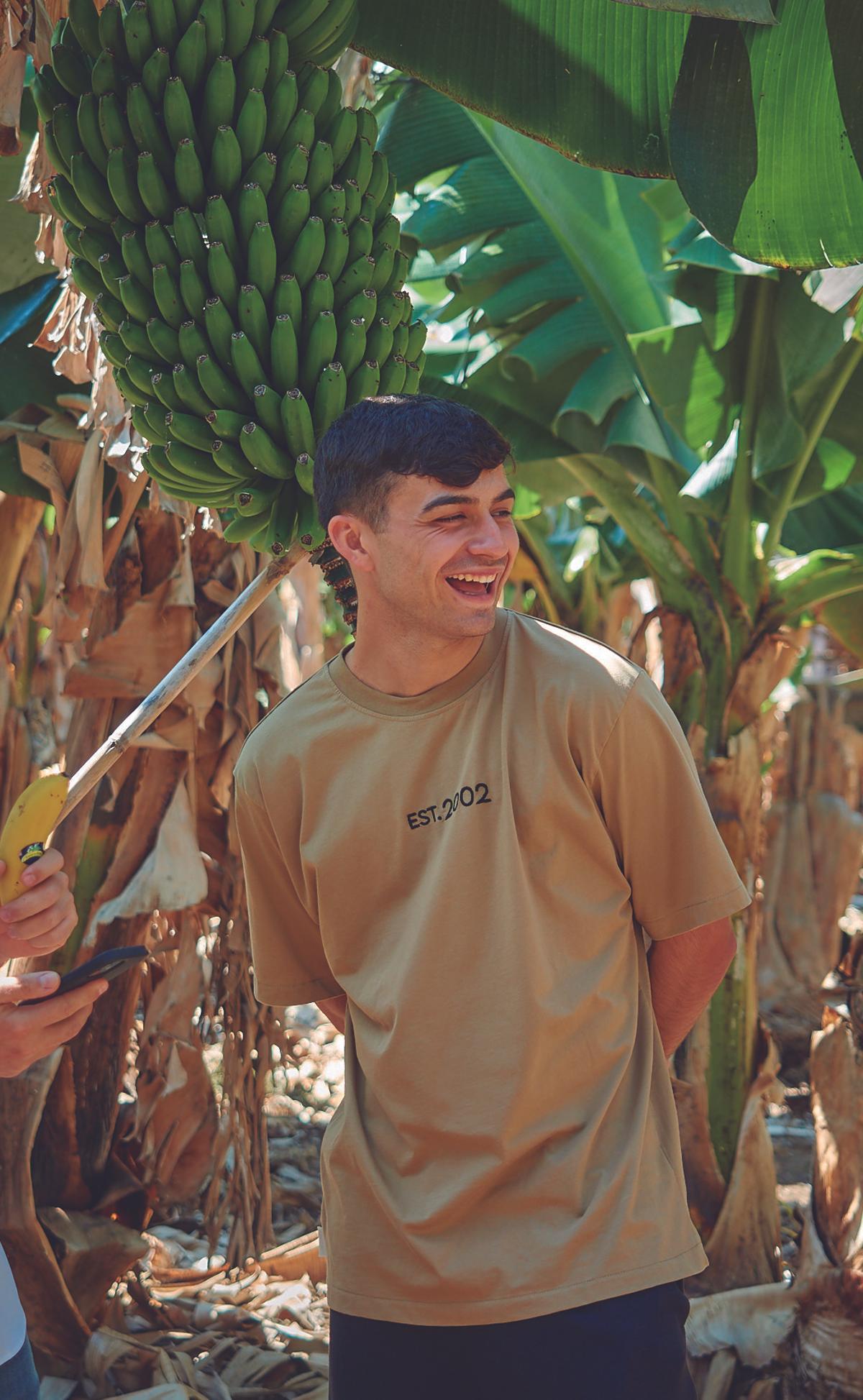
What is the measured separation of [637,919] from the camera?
1.77m

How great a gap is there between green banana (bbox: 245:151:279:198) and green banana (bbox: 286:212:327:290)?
10 centimetres

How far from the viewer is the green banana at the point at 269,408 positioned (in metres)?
1.83

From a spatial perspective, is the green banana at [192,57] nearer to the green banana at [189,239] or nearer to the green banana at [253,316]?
the green banana at [189,239]

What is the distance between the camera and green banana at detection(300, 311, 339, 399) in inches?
73.0

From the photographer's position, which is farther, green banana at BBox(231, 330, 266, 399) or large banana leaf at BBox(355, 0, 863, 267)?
large banana leaf at BBox(355, 0, 863, 267)

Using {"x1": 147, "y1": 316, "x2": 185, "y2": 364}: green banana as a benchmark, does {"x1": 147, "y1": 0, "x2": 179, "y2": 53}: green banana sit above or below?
above

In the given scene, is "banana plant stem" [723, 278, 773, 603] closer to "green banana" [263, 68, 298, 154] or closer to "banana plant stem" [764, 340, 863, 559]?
"banana plant stem" [764, 340, 863, 559]

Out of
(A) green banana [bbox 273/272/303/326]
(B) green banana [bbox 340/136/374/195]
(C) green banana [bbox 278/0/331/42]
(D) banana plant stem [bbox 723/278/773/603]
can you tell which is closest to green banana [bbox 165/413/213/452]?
(A) green banana [bbox 273/272/303/326]

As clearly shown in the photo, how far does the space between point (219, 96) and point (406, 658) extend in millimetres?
982

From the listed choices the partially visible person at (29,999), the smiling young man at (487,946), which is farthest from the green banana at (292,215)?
the partially visible person at (29,999)

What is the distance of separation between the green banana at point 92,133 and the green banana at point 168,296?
252mm

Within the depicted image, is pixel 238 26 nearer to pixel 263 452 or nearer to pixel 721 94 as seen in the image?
pixel 263 452

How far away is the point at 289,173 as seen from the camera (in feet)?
6.40

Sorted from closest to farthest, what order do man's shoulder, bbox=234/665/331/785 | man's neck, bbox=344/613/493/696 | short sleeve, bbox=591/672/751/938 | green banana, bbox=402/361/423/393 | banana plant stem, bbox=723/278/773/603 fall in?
short sleeve, bbox=591/672/751/938 → man's neck, bbox=344/613/493/696 → man's shoulder, bbox=234/665/331/785 → green banana, bbox=402/361/423/393 → banana plant stem, bbox=723/278/773/603
